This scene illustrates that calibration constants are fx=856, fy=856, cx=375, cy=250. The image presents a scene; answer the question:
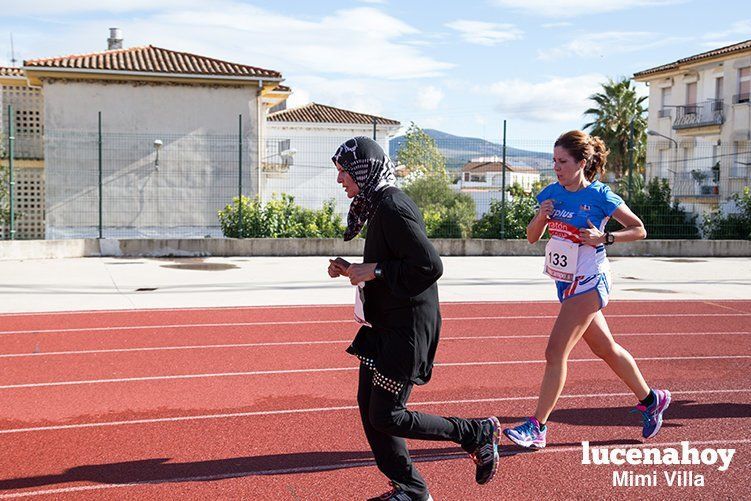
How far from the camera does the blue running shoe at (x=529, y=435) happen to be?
524 cm

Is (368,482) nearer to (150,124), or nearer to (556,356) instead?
(556,356)

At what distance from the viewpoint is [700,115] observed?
44.6 metres

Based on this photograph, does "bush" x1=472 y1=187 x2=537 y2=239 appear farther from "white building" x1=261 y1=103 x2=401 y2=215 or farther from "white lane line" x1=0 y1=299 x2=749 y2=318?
"white lane line" x1=0 y1=299 x2=749 y2=318

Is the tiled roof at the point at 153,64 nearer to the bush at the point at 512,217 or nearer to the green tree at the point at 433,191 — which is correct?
the green tree at the point at 433,191

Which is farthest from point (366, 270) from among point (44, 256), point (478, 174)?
point (478, 174)

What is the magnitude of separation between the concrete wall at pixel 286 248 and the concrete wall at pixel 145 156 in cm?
151

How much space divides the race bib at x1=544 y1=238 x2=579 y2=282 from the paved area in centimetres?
701

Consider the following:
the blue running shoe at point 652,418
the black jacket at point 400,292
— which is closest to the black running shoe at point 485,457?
the black jacket at point 400,292

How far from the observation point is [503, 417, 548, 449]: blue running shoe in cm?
524

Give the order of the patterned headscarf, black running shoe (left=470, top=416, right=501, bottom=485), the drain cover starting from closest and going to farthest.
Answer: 1. the patterned headscarf
2. black running shoe (left=470, top=416, right=501, bottom=485)
3. the drain cover

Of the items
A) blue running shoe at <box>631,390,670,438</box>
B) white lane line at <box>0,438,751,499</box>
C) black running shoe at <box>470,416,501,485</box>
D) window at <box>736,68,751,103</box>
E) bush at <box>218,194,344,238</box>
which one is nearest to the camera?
black running shoe at <box>470,416,501,485</box>

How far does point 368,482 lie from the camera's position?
474cm

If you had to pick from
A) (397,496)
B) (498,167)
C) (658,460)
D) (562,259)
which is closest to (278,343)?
(562,259)

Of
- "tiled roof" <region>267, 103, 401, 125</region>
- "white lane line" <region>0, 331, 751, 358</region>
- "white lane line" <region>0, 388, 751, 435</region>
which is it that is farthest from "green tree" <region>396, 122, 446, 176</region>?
"white lane line" <region>0, 388, 751, 435</region>
